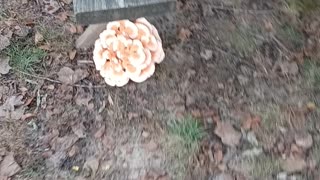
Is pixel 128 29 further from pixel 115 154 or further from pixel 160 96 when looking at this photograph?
pixel 115 154

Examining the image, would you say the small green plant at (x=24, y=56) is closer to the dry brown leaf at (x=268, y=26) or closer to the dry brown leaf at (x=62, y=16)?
the dry brown leaf at (x=62, y=16)

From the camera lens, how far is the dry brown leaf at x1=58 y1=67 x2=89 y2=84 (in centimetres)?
232

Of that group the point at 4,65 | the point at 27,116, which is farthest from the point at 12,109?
the point at 4,65

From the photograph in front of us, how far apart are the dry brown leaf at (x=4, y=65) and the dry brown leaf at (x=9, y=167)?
1.33ft

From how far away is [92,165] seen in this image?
213 centimetres

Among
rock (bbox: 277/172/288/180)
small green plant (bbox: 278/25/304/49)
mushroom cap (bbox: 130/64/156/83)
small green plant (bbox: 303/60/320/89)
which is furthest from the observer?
small green plant (bbox: 278/25/304/49)

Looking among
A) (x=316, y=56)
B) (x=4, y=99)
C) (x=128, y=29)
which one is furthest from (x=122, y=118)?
(x=316, y=56)

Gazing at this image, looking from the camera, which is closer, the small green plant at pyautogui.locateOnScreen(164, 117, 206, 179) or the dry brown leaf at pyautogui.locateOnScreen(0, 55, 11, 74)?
the small green plant at pyautogui.locateOnScreen(164, 117, 206, 179)

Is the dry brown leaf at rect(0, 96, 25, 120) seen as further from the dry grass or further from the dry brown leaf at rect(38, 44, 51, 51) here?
the dry grass

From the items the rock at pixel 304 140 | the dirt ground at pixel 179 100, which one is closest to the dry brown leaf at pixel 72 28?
the dirt ground at pixel 179 100

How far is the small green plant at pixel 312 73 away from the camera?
7.50 ft

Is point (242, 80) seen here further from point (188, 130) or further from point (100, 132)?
point (100, 132)

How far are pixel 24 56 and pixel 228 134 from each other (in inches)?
36.9

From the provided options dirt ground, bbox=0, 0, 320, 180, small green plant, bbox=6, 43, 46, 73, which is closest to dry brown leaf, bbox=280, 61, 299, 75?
dirt ground, bbox=0, 0, 320, 180
